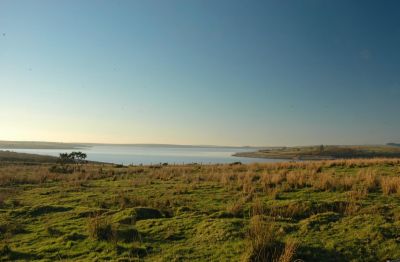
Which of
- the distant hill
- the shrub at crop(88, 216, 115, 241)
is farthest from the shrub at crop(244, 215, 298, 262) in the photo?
the distant hill

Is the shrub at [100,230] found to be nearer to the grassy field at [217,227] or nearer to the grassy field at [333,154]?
the grassy field at [217,227]

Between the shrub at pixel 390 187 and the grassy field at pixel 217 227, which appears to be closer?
the grassy field at pixel 217 227

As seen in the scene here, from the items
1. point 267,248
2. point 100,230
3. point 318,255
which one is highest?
point 267,248

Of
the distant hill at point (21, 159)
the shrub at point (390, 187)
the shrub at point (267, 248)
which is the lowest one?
the distant hill at point (21, 159)

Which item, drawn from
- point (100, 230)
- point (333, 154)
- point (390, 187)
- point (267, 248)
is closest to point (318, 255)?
point (267, 248)

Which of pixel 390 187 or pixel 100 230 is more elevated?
pixel 390 187

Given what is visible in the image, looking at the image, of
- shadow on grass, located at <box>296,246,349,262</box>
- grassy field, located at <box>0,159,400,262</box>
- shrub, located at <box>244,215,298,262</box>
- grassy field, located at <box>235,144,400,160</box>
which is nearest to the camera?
shrub, located at <box>244,215,298,262</box>

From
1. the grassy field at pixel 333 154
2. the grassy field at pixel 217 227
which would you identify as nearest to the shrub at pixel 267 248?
the grassy field at pixel 217 227

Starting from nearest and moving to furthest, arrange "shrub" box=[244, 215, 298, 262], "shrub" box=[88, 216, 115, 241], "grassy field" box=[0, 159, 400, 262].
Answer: "shrub" box=[244, 215, 298, 262] → "grassy field" box=[0, 159, 400, 262] → "shrub" box=[88, 216, 115, 241]

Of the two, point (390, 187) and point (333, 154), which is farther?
point (333, 154)

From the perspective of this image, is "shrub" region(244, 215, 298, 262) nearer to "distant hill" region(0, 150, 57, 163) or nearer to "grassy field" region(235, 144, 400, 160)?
"distant hill" region(0, 150, 57, 163)

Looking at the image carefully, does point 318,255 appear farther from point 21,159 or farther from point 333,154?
point 333,154

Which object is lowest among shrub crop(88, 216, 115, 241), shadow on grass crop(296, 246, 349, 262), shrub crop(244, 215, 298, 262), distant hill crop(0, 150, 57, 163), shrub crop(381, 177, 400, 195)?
distant hill crop(0, 150, 57, 163)

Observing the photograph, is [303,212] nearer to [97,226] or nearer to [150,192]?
[97,226]
